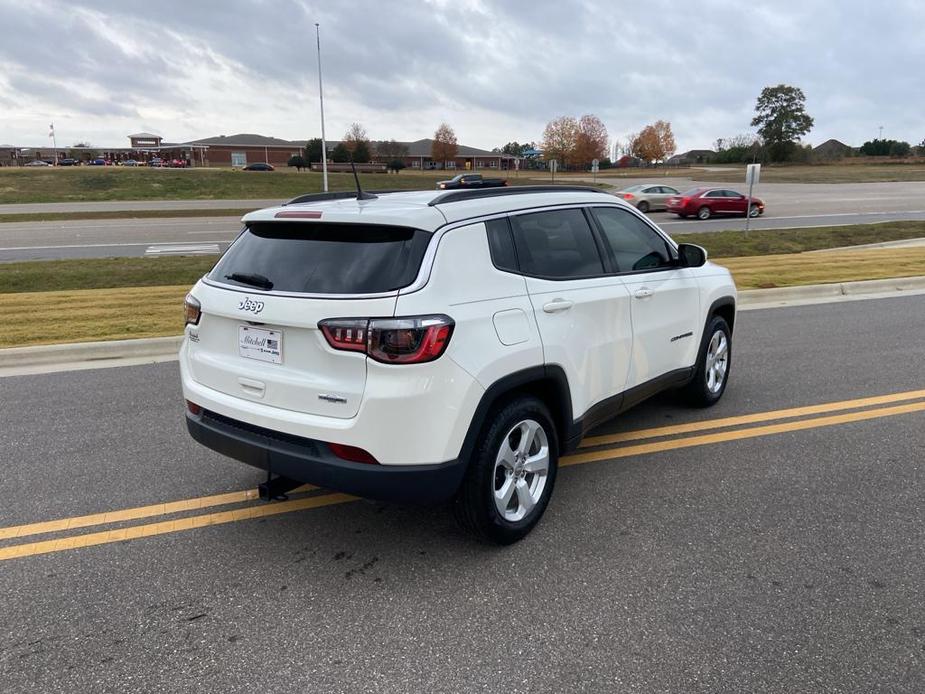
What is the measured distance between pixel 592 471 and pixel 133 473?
2.92m

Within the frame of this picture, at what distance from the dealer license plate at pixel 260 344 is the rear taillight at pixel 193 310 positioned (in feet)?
1.29

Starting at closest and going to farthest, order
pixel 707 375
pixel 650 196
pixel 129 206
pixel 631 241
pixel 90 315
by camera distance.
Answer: pixel 631 241, pixel 707 375, pixel 90 315, pixel 650 196, pixel 129 206

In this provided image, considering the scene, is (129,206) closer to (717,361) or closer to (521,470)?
(717,361)

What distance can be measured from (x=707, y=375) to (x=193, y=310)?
12.6ft

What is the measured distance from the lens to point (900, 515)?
152 inches

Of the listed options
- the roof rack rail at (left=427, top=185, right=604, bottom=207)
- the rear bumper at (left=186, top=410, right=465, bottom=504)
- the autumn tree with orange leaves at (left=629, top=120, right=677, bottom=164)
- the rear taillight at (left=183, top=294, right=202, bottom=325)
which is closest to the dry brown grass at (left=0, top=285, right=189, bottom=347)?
Answer: the rear taillight at (left=183, top=294, right=202, bottom=325)

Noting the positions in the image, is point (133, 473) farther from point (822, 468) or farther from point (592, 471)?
point (822, 468)

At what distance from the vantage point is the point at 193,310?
3689mm

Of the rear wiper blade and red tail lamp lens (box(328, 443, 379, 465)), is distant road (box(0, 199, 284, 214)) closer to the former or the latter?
the rear wiper blade

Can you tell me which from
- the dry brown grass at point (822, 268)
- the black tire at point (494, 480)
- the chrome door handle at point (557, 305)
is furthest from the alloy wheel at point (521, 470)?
the dry brown grass at point (822, 268)

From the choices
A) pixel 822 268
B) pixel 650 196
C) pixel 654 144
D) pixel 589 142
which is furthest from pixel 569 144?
pixel 822 268

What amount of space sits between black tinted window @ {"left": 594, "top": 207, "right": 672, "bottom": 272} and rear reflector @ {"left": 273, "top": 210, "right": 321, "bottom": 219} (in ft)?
6.01

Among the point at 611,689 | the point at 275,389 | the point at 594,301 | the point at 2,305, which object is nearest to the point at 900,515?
the point at 594,301

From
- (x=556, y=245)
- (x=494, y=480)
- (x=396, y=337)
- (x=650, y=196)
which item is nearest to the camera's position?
(x=396, y=337)
